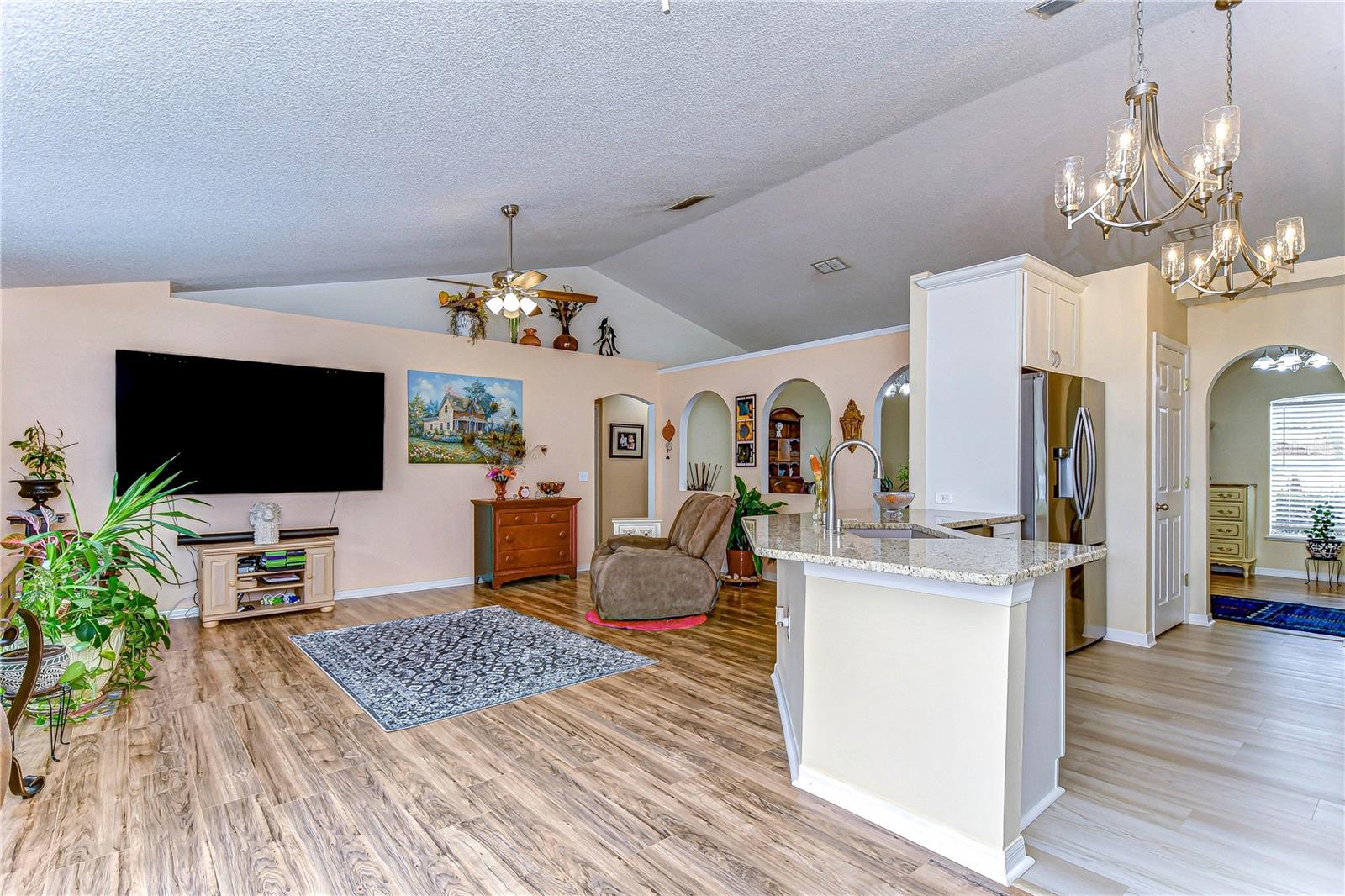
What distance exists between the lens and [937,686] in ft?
6.57

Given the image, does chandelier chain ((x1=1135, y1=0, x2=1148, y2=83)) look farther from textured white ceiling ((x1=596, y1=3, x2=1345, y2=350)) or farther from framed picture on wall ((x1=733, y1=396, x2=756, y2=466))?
framed picture on wall ((x1=733, y1=396, x2=756, y2=466))

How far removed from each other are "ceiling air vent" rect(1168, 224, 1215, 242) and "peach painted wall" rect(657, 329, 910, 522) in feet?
6.31

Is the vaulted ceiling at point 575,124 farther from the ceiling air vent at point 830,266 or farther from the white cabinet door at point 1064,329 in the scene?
the white cabinet door at point 1064,329

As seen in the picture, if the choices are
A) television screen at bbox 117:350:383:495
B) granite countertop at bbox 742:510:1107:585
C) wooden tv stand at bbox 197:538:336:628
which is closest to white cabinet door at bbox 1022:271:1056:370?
granite countertop at bbox 742:510:1107:585

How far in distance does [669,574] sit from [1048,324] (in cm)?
313

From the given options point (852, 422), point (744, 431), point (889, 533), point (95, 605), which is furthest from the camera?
point (744, 431)

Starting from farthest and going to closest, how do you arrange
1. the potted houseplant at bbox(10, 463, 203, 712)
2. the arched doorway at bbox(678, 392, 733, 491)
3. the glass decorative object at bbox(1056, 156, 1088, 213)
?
the arched doorway at bbox(678, 392, 733, 491) → the potted houseplant at bbox(10, 463, 203, 712) → the glass decorative object at bbox(1056, 156, 1088, 213)

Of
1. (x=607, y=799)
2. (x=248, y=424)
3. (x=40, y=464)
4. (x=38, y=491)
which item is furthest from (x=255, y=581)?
(x=607, y=799)

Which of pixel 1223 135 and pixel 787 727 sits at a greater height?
pixel 1223 135

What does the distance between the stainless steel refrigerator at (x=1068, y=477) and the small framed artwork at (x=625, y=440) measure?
547 cm

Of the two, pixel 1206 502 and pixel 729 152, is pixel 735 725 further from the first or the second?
pixel 1206 502

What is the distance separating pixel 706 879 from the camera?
1.87 m

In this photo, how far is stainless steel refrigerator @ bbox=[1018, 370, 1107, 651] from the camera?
159 inches

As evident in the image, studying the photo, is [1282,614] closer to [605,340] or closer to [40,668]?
[605,340]
